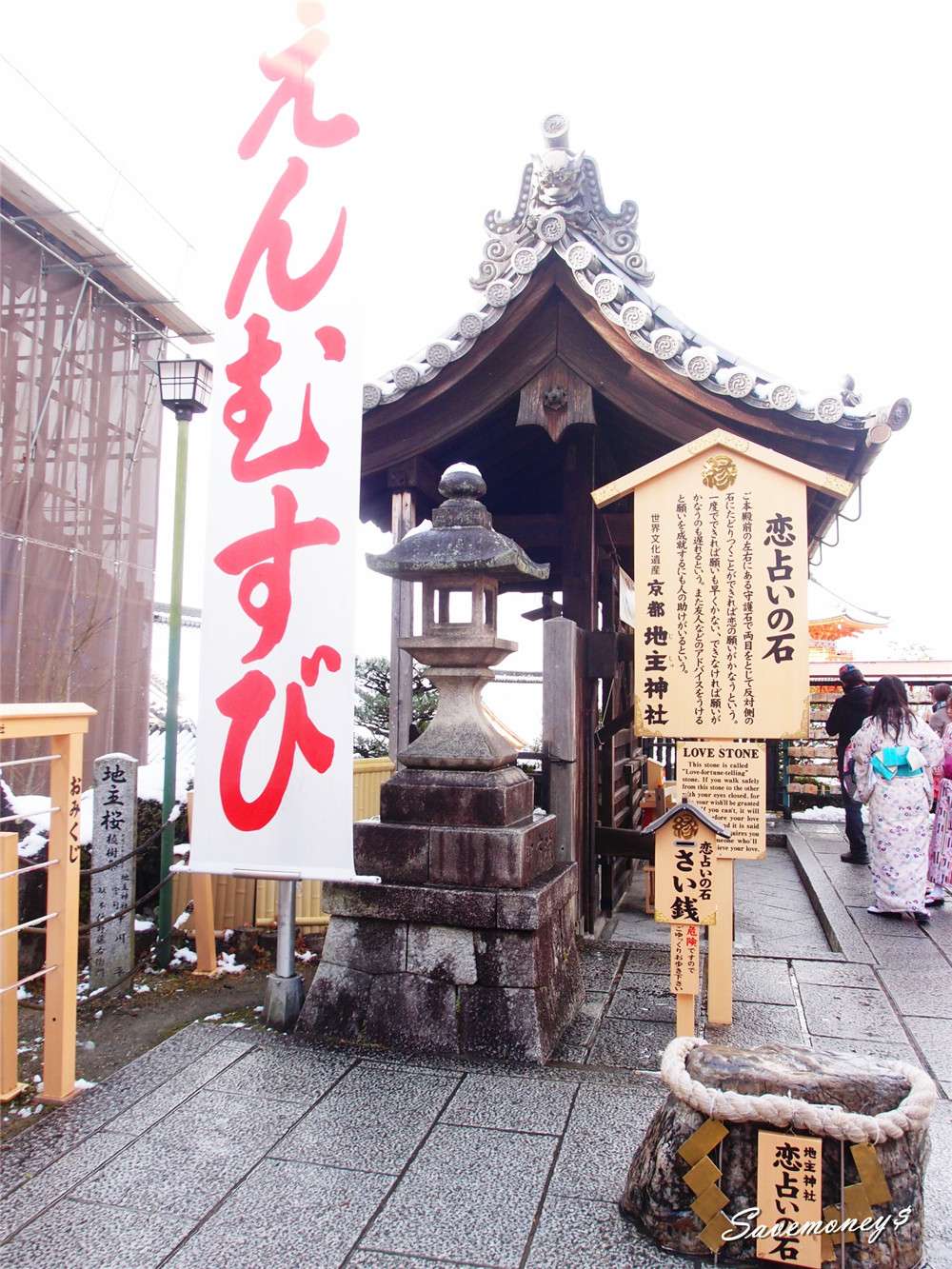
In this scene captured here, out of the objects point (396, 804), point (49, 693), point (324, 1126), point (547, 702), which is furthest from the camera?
point (49, 693)

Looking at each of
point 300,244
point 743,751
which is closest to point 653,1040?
point 743,751

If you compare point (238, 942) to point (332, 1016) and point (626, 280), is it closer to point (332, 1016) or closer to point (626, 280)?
point (332, 1016)

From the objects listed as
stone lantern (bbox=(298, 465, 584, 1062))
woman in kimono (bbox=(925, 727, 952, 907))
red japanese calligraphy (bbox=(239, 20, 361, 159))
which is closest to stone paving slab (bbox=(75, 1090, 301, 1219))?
stone lantern (bbox=(298, 465, 584, 1062))

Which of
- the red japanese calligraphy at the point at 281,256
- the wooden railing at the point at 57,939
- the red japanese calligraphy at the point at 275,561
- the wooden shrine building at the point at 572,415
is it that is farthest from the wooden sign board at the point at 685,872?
the red japanese calligraphy at the point at 281,256

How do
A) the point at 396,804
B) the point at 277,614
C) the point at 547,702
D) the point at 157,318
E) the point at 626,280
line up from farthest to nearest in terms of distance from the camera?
the point at 157,318, the point at 626,280, the point at 547,702, the point at 396,804, the point at 277,614

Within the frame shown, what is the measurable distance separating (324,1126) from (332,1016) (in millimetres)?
1068

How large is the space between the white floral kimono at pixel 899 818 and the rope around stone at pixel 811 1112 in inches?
193

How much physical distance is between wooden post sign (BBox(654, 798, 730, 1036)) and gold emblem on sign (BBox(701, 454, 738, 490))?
6.46 ft

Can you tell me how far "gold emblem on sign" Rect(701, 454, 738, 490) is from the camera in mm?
5066

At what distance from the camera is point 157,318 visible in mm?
16750

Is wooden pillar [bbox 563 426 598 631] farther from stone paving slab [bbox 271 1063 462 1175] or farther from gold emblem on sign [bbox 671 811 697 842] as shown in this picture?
stone paving slab [bbox 271 1063 462 1175]

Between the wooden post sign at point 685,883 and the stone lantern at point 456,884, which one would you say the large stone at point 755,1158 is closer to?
the wooden post sign at point 685,883

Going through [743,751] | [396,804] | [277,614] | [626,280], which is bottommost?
[396,804]

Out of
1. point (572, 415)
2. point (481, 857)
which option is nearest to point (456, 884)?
point (481, 857)
